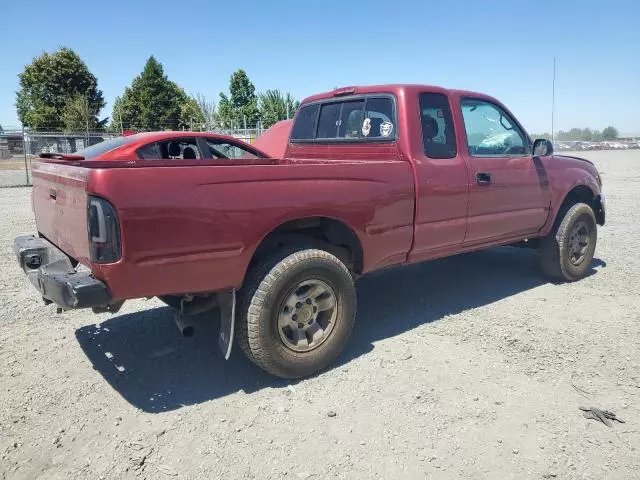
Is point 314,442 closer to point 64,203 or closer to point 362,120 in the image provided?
point 64,203

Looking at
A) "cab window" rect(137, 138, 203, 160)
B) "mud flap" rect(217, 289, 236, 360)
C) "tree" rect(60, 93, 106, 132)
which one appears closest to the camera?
"mud flap" rect(217, 289, 236, 360)

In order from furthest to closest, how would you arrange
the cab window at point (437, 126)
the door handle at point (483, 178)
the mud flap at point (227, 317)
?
1. the door handle at point (483, 178)
2. the cab window at point (437, 126)
3. the mud flap at point (227, 317)

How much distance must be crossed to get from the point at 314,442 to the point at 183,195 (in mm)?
1519

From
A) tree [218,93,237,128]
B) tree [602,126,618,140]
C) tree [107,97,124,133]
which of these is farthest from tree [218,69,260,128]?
tree [602,126,618,140]

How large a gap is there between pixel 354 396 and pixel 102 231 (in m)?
1.80

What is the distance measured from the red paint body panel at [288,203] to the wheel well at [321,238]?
0.09 metres

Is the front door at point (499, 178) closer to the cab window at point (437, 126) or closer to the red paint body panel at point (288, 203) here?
the red paint body panel at point (288, 203)

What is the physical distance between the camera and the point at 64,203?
3.00m

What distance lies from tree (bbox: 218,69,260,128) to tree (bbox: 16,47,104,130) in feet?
31.3

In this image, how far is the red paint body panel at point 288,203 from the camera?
2.64 meters

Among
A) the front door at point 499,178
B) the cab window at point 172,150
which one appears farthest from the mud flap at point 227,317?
the cab window at point 172,150

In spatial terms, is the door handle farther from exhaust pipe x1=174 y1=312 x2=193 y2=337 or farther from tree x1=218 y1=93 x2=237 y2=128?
tree x1=218 y1=93 x2=237 y2=128

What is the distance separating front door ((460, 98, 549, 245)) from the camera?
14.5 ft

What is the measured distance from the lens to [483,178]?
4.39 metres
